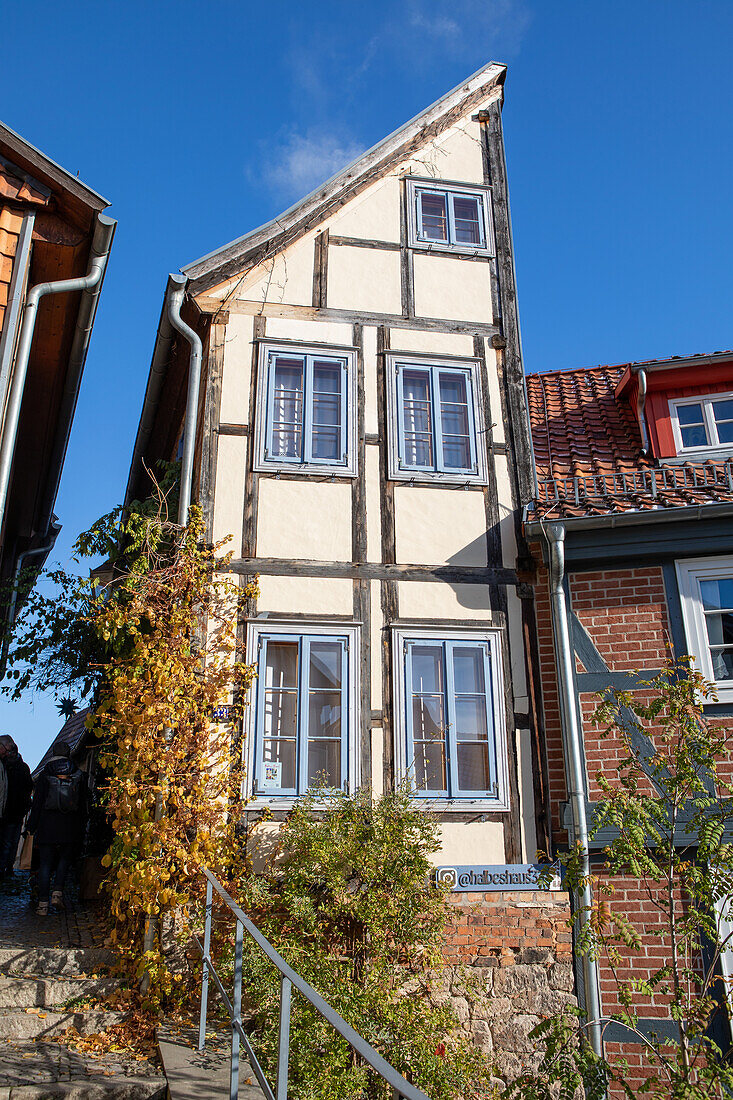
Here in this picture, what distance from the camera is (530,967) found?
25.6ft

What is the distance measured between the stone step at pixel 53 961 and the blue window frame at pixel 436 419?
534 cm

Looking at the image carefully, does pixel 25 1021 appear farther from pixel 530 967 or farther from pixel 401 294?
pixel 401 294

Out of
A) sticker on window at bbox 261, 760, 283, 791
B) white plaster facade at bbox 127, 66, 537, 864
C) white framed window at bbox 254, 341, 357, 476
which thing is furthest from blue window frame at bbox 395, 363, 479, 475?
sticker on window at bbox 261, 760, 283, 791

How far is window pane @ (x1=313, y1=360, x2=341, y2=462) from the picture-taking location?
9453 millimetres

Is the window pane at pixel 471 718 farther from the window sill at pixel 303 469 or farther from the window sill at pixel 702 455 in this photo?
the window sill at pixel 702 455

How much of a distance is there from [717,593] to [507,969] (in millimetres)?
4008

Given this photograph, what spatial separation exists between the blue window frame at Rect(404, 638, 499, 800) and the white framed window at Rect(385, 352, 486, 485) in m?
1.87

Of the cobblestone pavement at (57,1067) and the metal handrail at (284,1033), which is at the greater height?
the metal handrail at (284,1033)

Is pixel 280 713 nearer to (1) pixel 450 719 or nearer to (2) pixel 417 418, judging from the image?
(1) pixel 450 719

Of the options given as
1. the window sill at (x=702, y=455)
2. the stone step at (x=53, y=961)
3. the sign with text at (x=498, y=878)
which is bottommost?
the stone step at (x=53, y=961)

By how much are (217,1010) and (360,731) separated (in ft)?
8.64

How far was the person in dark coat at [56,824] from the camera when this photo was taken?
8586mm

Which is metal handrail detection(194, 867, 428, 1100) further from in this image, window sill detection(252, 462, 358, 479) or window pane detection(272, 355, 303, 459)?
window pane detection(272, 355, 303, 459)

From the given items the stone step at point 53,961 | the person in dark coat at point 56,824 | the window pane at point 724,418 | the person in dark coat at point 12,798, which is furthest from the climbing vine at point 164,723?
the window pane at point 724,418
